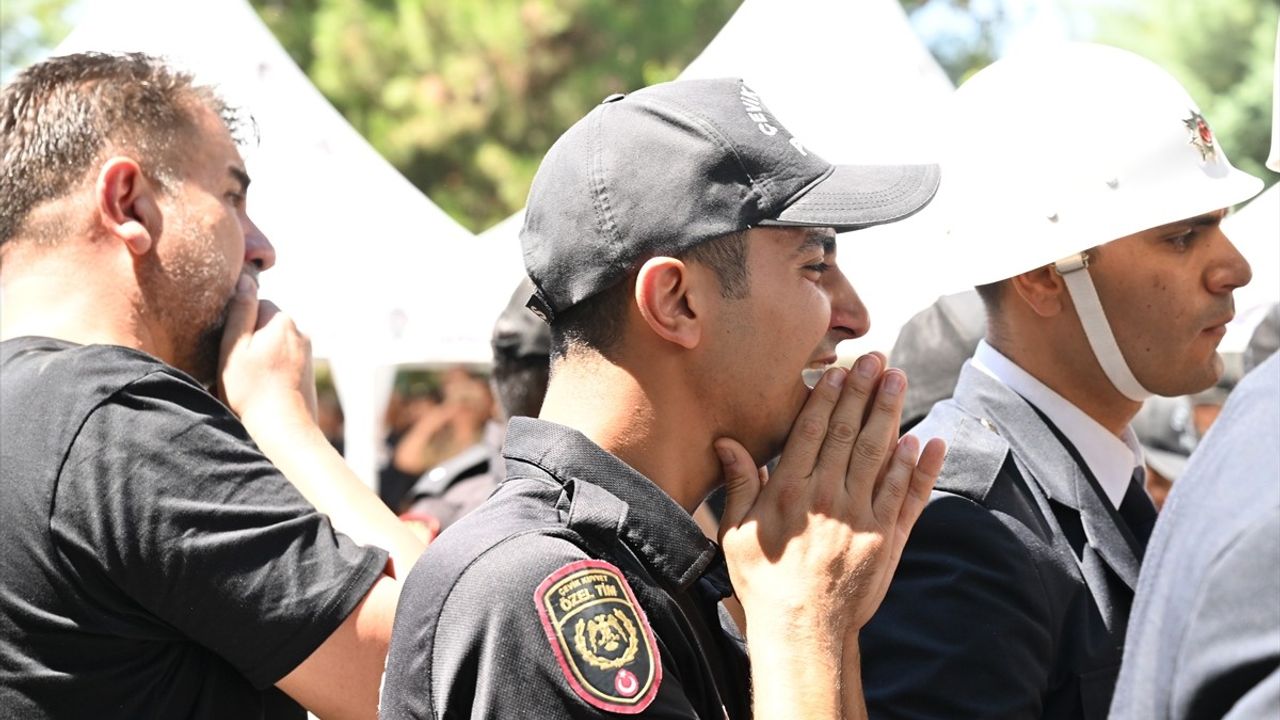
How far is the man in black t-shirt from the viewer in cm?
224

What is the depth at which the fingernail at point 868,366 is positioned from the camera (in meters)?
2.07

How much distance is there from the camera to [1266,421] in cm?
134

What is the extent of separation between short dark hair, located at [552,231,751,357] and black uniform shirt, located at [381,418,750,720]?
0.16 metres

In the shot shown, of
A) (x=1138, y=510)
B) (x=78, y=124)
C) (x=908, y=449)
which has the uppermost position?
(x=78, y=124)

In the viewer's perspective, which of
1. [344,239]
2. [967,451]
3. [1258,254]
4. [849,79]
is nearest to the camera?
[967,451]

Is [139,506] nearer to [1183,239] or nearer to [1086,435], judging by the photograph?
[1086,435]

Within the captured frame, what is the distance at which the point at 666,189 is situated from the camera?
6.40 feet

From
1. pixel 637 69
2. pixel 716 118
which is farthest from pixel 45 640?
pixel 637 69

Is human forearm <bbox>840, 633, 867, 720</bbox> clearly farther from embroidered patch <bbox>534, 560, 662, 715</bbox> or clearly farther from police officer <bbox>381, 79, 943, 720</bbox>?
embroidered patch <bbox>534, 560, 662, 715</bbox>

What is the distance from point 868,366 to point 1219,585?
2.84ft

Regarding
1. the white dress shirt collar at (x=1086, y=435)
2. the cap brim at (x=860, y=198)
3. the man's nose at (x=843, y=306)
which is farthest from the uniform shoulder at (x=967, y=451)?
the cap brim at (x=860, y=198)

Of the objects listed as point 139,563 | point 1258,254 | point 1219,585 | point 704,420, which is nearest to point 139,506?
point 139,563

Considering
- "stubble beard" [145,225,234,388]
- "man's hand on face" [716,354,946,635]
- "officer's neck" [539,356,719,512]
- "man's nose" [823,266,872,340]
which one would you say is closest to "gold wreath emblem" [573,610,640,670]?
"man's hand on face" [716,354,946,635]

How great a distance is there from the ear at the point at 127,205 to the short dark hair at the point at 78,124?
0.04m
